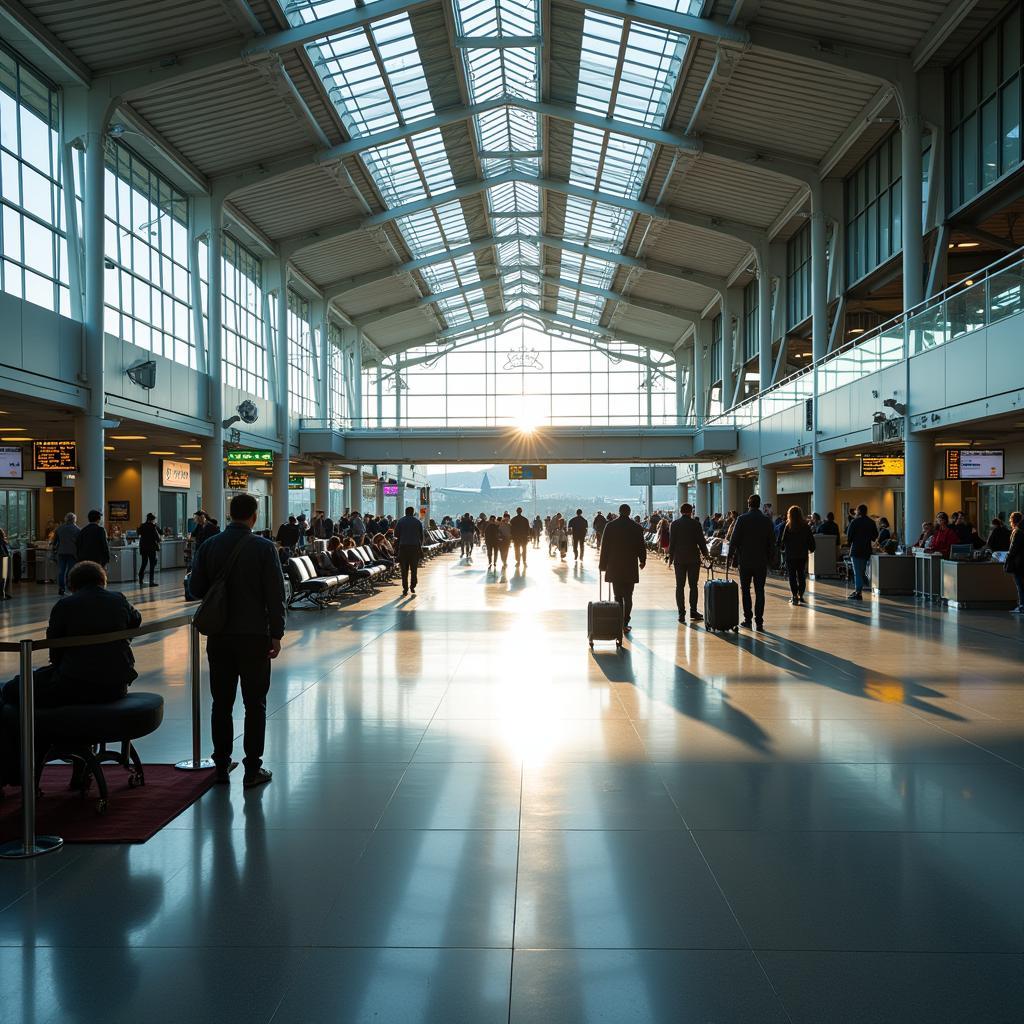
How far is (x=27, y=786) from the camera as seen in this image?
4.52m

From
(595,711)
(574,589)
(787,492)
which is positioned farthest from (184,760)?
(787,492)

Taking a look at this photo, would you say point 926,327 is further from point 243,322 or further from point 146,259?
point 243,322

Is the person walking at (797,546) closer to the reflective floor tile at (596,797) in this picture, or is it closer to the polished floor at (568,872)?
the polished floor at (568,872)

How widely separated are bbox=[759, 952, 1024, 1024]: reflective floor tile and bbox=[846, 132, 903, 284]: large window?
23178 mm

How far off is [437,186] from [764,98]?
12634 millimetres

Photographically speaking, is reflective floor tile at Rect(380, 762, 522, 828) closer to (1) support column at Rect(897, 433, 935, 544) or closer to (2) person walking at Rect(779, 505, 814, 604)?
(2) person walking at Rect(779, 505, 814, 604)

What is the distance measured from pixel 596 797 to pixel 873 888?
168 cm

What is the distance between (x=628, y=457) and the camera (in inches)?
1582

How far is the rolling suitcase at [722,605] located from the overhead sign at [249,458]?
19.2 meters

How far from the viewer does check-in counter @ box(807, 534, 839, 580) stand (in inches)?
903

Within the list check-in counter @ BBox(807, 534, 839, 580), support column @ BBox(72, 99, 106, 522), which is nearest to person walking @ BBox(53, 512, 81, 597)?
support column @ BBox(72, 99, 106, 522)

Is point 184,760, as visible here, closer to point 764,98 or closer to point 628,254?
point 764,98

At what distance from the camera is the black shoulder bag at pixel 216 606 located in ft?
18.4

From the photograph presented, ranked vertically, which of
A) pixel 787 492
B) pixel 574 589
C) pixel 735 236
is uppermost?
pixel 735 236
